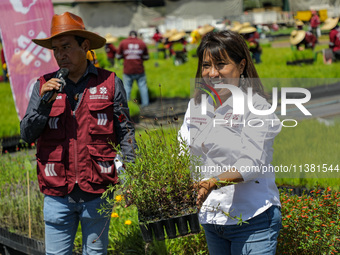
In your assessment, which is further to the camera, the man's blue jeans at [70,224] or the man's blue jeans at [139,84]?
the man's blue jeans at [139,84]

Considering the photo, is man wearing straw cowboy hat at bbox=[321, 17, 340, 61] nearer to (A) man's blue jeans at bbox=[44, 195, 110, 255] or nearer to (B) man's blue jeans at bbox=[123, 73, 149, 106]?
(B) man's blue jeans at bbox=[123, 73, 149, 106]

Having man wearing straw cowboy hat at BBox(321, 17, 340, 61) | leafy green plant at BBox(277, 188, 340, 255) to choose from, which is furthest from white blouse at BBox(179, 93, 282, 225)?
man wearing straw cowboy hat at BBox(321, 17, 340, 61)

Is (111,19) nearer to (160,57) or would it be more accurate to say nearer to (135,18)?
(135,18)

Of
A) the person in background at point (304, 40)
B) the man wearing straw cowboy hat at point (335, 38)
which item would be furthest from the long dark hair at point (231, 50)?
the person in background at point (304, 40)

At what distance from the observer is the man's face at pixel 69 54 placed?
3220 mm

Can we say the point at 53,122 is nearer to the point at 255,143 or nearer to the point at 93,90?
the point at 93,90

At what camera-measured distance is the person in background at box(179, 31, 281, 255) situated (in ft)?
8.16

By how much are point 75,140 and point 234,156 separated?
1088 mm

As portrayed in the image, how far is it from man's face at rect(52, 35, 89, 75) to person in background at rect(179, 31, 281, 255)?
886 mm

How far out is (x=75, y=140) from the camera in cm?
322

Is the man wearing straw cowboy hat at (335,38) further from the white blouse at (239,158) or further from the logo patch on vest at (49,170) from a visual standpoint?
the white blouse at (239,158)

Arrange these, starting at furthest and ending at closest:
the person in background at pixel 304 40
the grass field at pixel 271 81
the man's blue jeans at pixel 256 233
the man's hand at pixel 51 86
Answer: the person in background at pixel 304 40, the grass field at pixel 271 81, the man's hand at pixel 51 86, the man's blue jeans at pixel 256 233

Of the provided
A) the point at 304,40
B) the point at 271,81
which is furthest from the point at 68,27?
the point at 304,40

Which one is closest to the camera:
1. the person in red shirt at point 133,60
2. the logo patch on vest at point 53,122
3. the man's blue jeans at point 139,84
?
the logo patch on vest at point 53,122
